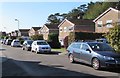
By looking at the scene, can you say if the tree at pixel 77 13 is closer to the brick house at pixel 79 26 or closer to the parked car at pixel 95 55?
the brick house at pixel 79 26

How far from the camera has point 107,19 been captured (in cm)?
5488

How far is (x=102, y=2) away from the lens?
9800 cm

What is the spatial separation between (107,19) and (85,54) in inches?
1448

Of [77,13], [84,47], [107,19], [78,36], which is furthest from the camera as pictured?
A: [77,13]

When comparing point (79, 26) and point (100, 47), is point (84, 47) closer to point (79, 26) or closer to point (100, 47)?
point (100, 47)

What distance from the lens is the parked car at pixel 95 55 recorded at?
16906 millimetres

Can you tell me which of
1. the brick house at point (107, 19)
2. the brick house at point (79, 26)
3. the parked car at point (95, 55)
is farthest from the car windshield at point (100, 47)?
the brick house at point (79, 26)

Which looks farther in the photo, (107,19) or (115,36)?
(107,19)

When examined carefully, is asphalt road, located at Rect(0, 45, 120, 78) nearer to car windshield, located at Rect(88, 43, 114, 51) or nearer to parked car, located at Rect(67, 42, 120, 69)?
parked car, located at Rect(67, 42, 120, 69)

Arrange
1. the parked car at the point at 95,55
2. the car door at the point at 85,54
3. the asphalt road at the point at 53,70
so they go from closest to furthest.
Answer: the asphalt road at the point at 53,70
the parked car at the point at 95,55
the car door at the point at 85,54

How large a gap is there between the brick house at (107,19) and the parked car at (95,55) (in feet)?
100

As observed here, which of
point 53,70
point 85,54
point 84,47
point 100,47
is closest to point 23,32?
point 84,47

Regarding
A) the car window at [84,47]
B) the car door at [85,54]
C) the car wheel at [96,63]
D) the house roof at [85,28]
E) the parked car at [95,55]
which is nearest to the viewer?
the parked car at [95,55]

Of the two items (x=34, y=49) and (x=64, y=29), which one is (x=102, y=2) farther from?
(x=34, y=49)
